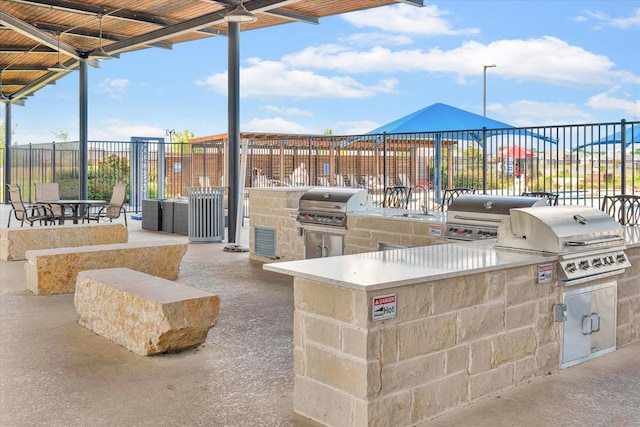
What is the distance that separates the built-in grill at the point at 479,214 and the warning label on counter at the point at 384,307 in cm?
287

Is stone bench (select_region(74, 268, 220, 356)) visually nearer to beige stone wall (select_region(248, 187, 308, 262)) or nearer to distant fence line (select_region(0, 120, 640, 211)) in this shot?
distant fence line (select_region(0, 120, 640, 211))

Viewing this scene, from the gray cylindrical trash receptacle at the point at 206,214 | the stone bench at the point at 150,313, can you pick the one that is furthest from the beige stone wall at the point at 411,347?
the gray cylindrical trash receptacle at the point at 206,214

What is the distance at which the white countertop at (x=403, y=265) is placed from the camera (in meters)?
3.44

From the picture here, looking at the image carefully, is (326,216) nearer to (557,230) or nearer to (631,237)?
(631,237)

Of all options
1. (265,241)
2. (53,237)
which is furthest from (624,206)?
(53,237)

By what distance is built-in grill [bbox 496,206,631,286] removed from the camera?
4.32 meters

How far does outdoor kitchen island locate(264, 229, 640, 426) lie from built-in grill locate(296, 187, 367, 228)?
3639 millimetres

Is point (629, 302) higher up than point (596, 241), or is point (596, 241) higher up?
point (596, 241)

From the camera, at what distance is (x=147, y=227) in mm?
14531

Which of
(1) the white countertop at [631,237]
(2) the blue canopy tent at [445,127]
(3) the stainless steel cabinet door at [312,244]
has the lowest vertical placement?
(3) the stainless steel cabinet door at [312,244]

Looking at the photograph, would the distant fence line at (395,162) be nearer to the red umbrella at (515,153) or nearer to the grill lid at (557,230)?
the red umbrella at (515,153)

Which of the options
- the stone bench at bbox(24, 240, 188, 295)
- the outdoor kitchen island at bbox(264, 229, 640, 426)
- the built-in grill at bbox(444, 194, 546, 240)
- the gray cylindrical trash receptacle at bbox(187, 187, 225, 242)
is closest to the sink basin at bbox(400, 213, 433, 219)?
the built-in grill at bbox(444, 194, 546, 240)

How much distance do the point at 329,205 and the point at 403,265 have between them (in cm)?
435

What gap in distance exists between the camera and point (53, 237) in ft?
31.6
